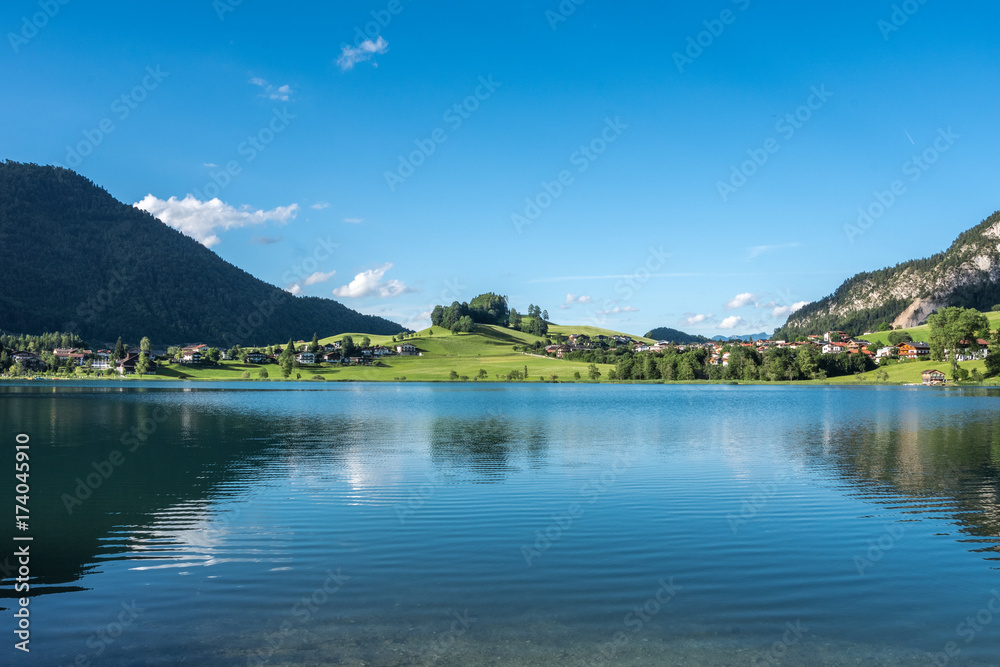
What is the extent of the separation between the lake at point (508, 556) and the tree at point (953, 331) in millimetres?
153539

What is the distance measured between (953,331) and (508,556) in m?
189

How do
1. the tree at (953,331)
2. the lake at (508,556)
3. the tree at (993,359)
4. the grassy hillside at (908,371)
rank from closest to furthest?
the lake at (508,556), the tree at (993,359), the tree at (953,331), the grassy hillside at (908,371)

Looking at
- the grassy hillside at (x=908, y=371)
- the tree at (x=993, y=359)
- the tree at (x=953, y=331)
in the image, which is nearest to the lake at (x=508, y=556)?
the tree at (x=993, y=359)

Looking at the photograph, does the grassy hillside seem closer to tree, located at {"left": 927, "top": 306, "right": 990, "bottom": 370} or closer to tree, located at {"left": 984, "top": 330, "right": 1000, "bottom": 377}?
tree, located at {"left": 984, "top": 330, "right": 1000, "bottom": 377}

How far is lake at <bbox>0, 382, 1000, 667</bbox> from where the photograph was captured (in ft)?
39.0

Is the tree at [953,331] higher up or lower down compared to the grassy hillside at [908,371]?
higher up

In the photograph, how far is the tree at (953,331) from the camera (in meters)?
167

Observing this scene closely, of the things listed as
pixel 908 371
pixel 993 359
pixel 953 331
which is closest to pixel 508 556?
pixel 993 359

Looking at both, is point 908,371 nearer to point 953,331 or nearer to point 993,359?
point 953,331

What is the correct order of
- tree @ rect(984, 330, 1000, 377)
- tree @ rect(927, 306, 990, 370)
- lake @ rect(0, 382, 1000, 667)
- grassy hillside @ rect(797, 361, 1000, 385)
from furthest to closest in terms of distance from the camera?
grassy hillside @ rect(797, 361, 1000, 385) < tree @ rect(927, 306, 990, 370) < tree @ rect(984, 330, 1000, 377) < lake @ rect(0, 382, 1000, 667)

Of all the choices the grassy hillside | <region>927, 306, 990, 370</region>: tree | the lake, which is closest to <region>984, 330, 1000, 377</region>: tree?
the grassy hillside

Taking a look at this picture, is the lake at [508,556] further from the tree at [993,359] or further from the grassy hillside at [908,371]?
the grassy hillside at [908,371]

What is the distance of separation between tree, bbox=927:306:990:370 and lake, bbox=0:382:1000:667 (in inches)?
6045

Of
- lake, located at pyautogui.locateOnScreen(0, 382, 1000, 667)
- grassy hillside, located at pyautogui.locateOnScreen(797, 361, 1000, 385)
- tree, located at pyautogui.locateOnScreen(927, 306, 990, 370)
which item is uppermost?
tree, located at pyautogui.locateOnScreen(927, 306, 990, 370)
